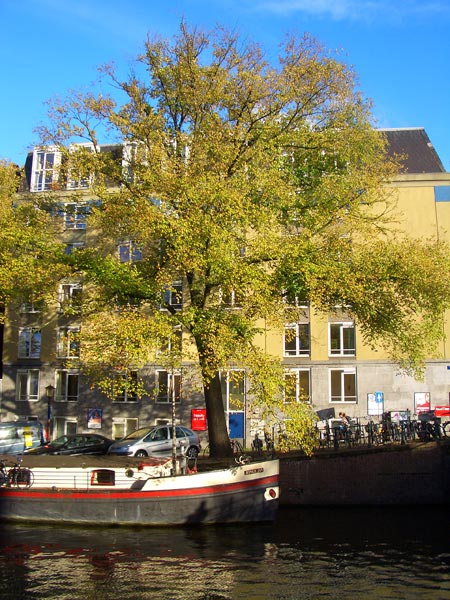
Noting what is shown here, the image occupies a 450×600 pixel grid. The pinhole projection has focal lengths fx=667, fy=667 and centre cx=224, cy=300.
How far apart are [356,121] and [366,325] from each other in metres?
7.80

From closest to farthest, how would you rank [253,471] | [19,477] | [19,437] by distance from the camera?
[253,471]
[19,477]
[19,437]

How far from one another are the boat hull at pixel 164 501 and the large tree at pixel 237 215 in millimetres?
2956

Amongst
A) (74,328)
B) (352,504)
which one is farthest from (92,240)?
(352,504)

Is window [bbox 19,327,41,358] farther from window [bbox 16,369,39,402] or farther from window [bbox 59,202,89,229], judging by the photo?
window [bbox 59,202,89,229]

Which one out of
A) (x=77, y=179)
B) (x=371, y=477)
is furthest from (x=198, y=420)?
(x=77, y=179)

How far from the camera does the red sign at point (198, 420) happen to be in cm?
3875

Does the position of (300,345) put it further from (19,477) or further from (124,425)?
(19,477)

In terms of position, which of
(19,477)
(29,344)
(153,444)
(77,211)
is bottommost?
(19,477)

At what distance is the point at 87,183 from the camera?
2461cm

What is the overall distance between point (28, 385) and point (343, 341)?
20.2m

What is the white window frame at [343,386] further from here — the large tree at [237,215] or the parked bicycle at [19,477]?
the parked bicycle at [19,477]

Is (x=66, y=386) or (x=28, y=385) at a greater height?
(x=28, y=385)

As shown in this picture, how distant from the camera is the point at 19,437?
3136 centimetres

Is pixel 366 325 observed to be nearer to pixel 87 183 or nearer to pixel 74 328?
pixel 87 183
